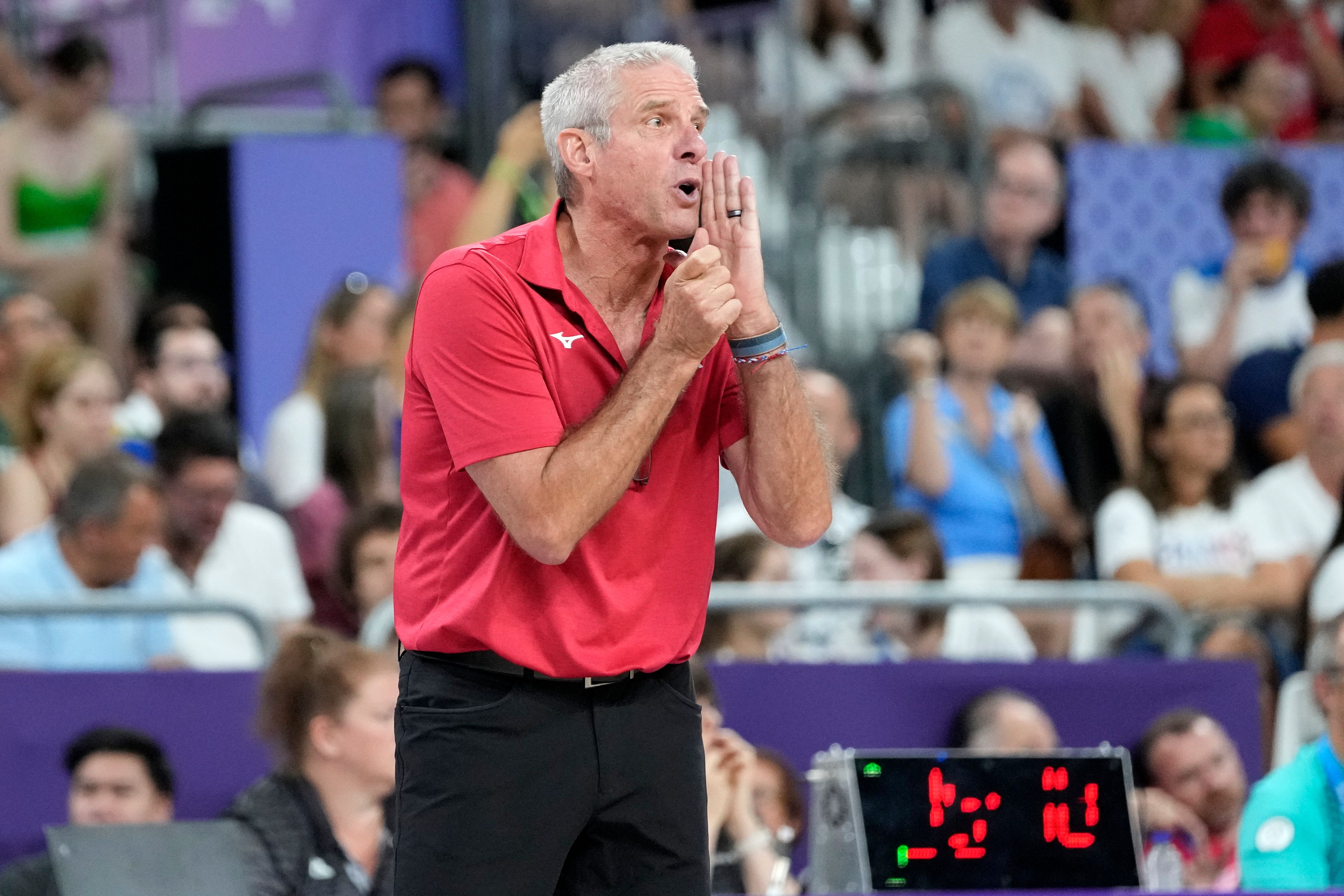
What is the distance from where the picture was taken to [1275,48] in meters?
11.1

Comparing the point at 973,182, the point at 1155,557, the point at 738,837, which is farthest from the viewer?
the point at 973,182

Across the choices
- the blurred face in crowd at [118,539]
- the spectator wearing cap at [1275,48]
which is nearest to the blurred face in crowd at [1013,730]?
the blurred face in crowd at [118,539]

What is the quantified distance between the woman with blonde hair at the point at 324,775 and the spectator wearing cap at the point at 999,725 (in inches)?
67.9

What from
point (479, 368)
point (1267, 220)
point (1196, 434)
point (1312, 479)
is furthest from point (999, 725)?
point (1267, 220)

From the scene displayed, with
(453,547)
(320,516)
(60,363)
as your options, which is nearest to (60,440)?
(60,363)

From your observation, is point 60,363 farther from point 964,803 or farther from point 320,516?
point 964,803

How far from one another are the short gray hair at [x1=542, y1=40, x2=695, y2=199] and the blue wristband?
1.19 feet

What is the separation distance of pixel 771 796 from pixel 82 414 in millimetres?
2602

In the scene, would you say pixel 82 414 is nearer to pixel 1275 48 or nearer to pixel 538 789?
pixel 538 789

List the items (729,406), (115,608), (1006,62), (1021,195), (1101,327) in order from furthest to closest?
1. (1006,62)
2. (1021,195)
3. (1101,327)
4. (115,608)
5. (729,406)

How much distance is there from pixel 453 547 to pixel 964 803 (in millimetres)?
1801

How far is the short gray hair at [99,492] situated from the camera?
574 cm

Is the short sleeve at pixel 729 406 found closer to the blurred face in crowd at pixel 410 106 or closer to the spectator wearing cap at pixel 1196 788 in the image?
the spectator wearing cap at pixel 1196 788

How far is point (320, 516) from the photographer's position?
6.77m
